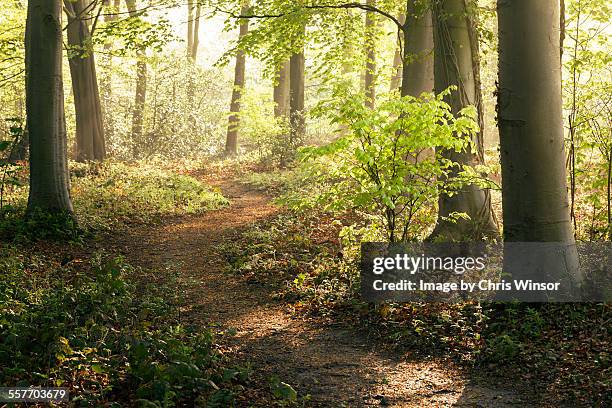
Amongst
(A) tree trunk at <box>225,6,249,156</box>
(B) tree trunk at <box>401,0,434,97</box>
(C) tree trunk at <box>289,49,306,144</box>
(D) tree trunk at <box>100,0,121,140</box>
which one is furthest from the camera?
(A) tree trunk at <box>225,6,249,156</box>

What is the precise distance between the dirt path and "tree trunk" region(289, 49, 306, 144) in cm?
1154

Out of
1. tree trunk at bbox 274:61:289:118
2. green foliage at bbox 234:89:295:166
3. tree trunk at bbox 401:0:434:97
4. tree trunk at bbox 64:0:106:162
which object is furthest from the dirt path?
tree trunk at bbox 274:61:289:118

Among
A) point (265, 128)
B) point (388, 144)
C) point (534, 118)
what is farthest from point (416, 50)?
point (265, 128)

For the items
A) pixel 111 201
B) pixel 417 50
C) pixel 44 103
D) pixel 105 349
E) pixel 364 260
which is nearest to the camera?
pixel 105 349

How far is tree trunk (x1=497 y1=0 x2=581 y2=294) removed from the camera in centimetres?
600

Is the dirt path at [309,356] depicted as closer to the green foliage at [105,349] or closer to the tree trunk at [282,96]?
the green foliage at [105,349]

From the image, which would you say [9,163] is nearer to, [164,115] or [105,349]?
[105,349]

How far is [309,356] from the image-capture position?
589 centimetres

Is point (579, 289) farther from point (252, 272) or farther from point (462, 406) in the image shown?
point (252, 272)

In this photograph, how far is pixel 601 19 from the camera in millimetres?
7766

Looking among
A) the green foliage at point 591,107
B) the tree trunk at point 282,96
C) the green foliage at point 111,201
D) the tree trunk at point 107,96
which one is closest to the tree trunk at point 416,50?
the green foliage at point 591,107

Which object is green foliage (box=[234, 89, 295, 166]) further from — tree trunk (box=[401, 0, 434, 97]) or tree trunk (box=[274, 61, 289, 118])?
tree trunk (box=[401, 0, 434, 97])

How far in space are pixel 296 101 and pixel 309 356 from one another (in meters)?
16.0

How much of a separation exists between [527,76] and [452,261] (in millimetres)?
2699
